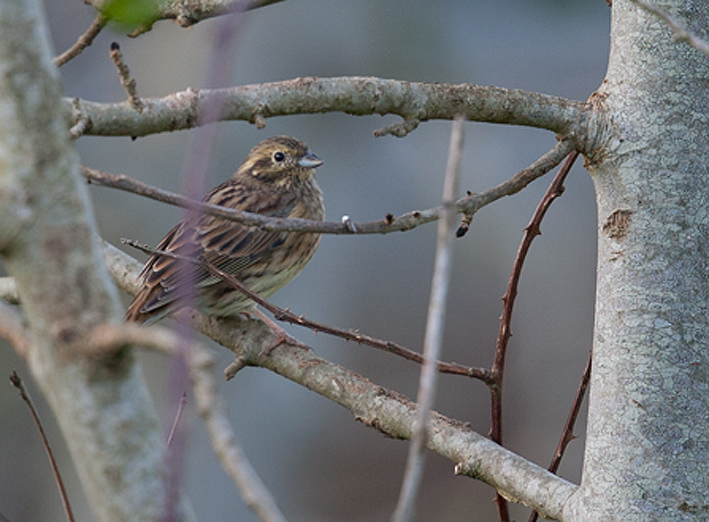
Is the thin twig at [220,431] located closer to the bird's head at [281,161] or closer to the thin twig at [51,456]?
the thin twig at [51,456]

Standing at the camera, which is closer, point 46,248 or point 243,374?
point 46,248

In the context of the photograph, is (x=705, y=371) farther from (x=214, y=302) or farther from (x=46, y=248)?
(x=214, y=302)

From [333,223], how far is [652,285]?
80cm

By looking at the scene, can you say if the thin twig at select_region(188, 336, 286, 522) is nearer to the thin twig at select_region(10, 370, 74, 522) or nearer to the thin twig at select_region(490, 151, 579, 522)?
the thin twig at select_region(10, 370, 74, 522)

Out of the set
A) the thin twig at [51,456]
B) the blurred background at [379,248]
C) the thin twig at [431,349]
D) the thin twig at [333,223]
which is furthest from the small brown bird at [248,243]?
the thin twig at [431,349]

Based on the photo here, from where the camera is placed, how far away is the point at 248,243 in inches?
179

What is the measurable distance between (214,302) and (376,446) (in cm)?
290

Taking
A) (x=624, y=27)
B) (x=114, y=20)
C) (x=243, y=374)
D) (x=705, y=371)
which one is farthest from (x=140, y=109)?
(x=243, y=374)

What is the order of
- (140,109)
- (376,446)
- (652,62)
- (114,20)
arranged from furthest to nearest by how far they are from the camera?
(376,446) → (652,62) → (140,109) → (114,20)

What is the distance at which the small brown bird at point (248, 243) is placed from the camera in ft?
13.0

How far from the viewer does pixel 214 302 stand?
12.9ft

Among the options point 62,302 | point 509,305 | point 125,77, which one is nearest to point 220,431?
point 62,302

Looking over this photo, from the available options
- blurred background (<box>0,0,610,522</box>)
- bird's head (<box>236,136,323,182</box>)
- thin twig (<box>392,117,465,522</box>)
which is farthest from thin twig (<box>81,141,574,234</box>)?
blurred background (<box>0,0,610,522</box>)

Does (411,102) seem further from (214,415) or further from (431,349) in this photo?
(214,415)
